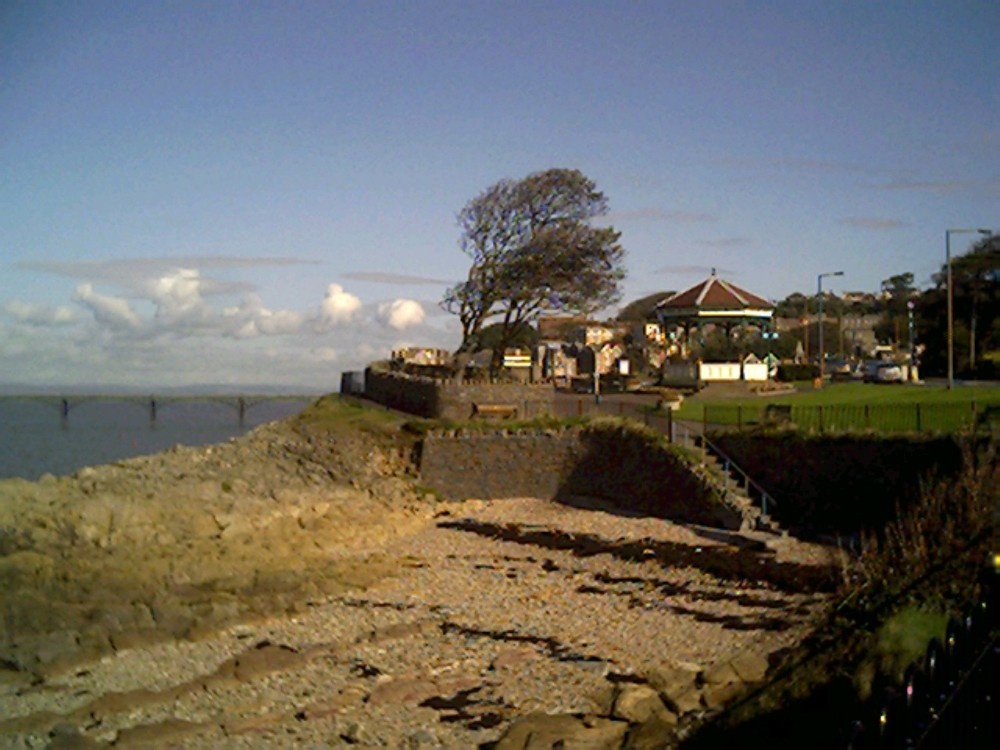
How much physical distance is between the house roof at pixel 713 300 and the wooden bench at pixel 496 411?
17686mm

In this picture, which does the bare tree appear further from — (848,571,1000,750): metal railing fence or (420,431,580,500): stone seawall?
(848,571,1000,750): metal railing fence

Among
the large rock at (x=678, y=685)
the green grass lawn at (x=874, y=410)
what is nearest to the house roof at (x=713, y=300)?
the green grass lawn at (x=874, y=410)

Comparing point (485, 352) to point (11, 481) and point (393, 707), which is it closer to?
point (11, 481)

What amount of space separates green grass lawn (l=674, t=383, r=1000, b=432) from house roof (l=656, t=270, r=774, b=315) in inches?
431

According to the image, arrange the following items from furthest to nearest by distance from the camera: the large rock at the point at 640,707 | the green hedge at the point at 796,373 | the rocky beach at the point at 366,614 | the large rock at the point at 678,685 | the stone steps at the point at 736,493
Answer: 1. the green hedge at the point at 796,373
2. the stone steps at the point at 736,493
3. the rocky beach at the point at 366,614
4. the large rock at the point at 678,685
5. the large rock at the point at 640,707

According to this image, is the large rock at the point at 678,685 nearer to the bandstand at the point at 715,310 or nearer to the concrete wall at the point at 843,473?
the concrete wall at the point at 843,473

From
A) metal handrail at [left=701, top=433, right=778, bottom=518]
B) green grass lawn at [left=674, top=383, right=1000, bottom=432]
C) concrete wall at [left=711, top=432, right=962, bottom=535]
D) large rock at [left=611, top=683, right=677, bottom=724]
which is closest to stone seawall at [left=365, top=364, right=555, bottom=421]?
green grass lawn at [left=674, top=383, right=1000, bottom=432]

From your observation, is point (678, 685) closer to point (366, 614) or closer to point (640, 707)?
point (640, 707)

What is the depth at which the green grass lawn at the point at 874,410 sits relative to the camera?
23500mm

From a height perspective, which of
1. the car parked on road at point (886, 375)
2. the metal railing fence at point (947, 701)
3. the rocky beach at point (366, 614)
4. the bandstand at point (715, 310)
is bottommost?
the rocky beach at point (366, 614)

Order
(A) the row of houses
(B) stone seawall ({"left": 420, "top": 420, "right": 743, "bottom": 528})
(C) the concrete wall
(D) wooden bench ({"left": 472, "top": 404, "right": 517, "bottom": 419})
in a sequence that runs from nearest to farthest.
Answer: (C) the concrete wall
(B) stone seawall ({"left": 420, "top": 420, "right": 743, "bottom": 528})
(D) wooden bench ({"left": 472, "top": 404, "right": 517, "bottom": 419})
(A) the row of houses

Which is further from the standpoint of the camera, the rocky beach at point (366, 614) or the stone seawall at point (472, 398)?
the stone seawall at point (472, 398)

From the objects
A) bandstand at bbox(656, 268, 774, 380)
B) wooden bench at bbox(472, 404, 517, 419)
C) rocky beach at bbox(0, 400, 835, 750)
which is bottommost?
rocky beach at bbox(0, 400, 835, 750)

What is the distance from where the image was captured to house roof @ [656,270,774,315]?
47.8 metres
